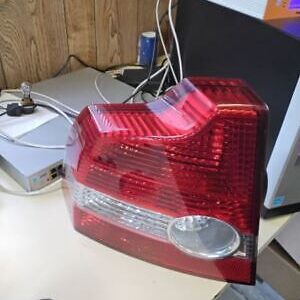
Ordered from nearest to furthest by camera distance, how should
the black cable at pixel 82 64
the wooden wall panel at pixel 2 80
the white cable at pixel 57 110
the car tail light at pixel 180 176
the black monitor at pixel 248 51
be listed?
1. the car tail light at pixel 180 176
2. the black monitor at pixel 248 51
3. the white cable at pixel 57 110
4. the wooden wall panel at pixel 2 80
5. the black cable at pixel 82 64

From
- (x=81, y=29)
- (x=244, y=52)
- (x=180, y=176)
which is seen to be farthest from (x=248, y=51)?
(x=81, y=29)

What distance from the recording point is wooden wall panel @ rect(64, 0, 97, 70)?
86 cm

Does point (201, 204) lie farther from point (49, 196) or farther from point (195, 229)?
point (49, 196)

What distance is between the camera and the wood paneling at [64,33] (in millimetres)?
783

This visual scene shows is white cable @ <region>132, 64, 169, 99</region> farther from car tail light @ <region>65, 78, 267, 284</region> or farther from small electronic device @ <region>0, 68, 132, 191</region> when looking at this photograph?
car tail light @ <region>65, 78, 267, 284</region>

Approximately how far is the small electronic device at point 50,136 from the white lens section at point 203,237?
28 cm

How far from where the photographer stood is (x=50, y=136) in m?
0.66

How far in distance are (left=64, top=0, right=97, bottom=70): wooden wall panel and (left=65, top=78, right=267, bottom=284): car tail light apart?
20.7 inches

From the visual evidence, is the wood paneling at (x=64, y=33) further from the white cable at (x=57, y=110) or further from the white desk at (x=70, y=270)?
the white desk at (x=70, y=270)

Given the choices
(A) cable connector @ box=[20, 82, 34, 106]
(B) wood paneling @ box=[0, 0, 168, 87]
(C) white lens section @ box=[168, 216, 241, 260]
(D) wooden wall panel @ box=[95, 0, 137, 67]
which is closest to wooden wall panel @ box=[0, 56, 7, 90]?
(B) wood paneling @ box=[0, 0, 168, 87]

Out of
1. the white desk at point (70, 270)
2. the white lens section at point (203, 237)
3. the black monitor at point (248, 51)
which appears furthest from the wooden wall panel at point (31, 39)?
the white lens section at point (203, 237)

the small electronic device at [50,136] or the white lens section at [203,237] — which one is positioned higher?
the white lens section at [203,237]

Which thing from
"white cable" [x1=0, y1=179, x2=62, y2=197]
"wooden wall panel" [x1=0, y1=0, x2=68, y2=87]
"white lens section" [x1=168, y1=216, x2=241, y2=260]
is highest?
"wooden wall panel" [x1=0, y1=0, x2=68, y2=87]

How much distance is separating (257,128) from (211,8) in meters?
0.43
